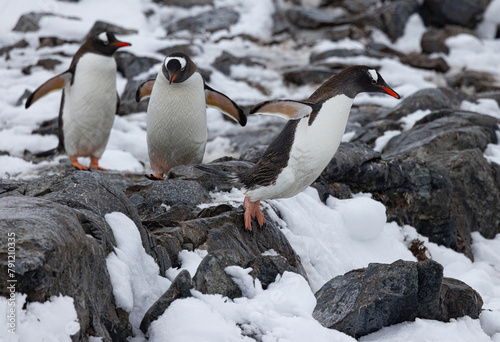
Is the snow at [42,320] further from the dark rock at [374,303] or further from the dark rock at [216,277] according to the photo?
the dark rock at [374,303]

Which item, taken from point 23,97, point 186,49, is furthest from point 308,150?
point 186,49

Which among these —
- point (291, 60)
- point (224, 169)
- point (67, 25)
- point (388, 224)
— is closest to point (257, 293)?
point (224, 169)

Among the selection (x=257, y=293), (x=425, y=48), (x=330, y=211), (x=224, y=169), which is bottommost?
(x=425, y=48)

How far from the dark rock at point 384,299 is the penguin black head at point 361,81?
1.64 metres

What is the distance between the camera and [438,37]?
1861 centimetres

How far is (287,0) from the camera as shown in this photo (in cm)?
2236

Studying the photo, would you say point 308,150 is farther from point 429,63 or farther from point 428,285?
point 429,63

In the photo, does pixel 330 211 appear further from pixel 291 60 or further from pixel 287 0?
pixel 287 0

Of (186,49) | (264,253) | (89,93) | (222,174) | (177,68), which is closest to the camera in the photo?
(264,253)

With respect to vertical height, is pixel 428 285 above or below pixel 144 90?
above

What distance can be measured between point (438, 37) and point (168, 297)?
1748cm

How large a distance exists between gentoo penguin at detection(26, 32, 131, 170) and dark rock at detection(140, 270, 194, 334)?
480 cm

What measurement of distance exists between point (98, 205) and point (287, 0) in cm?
2011

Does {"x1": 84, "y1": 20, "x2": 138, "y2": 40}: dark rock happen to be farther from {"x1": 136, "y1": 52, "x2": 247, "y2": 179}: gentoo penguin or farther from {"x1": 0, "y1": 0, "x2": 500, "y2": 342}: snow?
{"x1": 136, "y1": 52, "x2": 247, "y2": 179}: gentoo penguin
